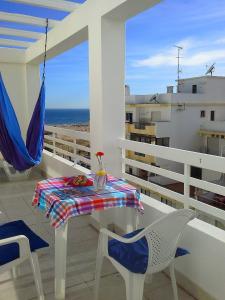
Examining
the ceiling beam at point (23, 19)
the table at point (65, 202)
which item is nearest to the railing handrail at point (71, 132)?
the ceiling beam at point (23, 19)

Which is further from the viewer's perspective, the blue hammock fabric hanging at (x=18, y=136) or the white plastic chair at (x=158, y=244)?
the blue hammock fabric hanging at (x=18, y=136)

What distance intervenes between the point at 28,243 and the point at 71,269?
800 mm

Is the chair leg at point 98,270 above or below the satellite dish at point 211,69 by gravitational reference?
below

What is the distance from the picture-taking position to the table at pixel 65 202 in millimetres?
1863

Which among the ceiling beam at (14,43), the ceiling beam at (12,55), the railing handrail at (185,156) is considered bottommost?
the railing handrail at (185,156)

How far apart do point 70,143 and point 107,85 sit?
184cm

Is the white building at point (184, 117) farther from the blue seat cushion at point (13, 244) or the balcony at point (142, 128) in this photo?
the blue seat cushion at point (13, 244)

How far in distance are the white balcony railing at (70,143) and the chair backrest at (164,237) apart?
93.8 inches

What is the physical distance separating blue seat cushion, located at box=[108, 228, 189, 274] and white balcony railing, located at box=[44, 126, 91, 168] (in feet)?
7.40

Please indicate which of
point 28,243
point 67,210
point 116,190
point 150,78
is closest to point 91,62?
point 116,190

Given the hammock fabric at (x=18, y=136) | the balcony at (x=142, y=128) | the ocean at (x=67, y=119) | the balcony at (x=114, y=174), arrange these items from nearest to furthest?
1. the balcony at (x=114, y=174)
2. the hammock fabric at (x=18, y=136)
3. the balcony at (x=142, y=128)
4. the ocean at (x=67, y=119)

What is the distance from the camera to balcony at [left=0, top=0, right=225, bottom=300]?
1981 millimetres

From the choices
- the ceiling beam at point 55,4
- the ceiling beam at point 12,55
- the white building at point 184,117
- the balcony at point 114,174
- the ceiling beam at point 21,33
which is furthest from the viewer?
the white building at point 184,117

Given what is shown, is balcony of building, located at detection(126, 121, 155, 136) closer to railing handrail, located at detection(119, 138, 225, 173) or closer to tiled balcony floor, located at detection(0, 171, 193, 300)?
tiled balcony floor, located at detection(0, 171, 193, 300)
